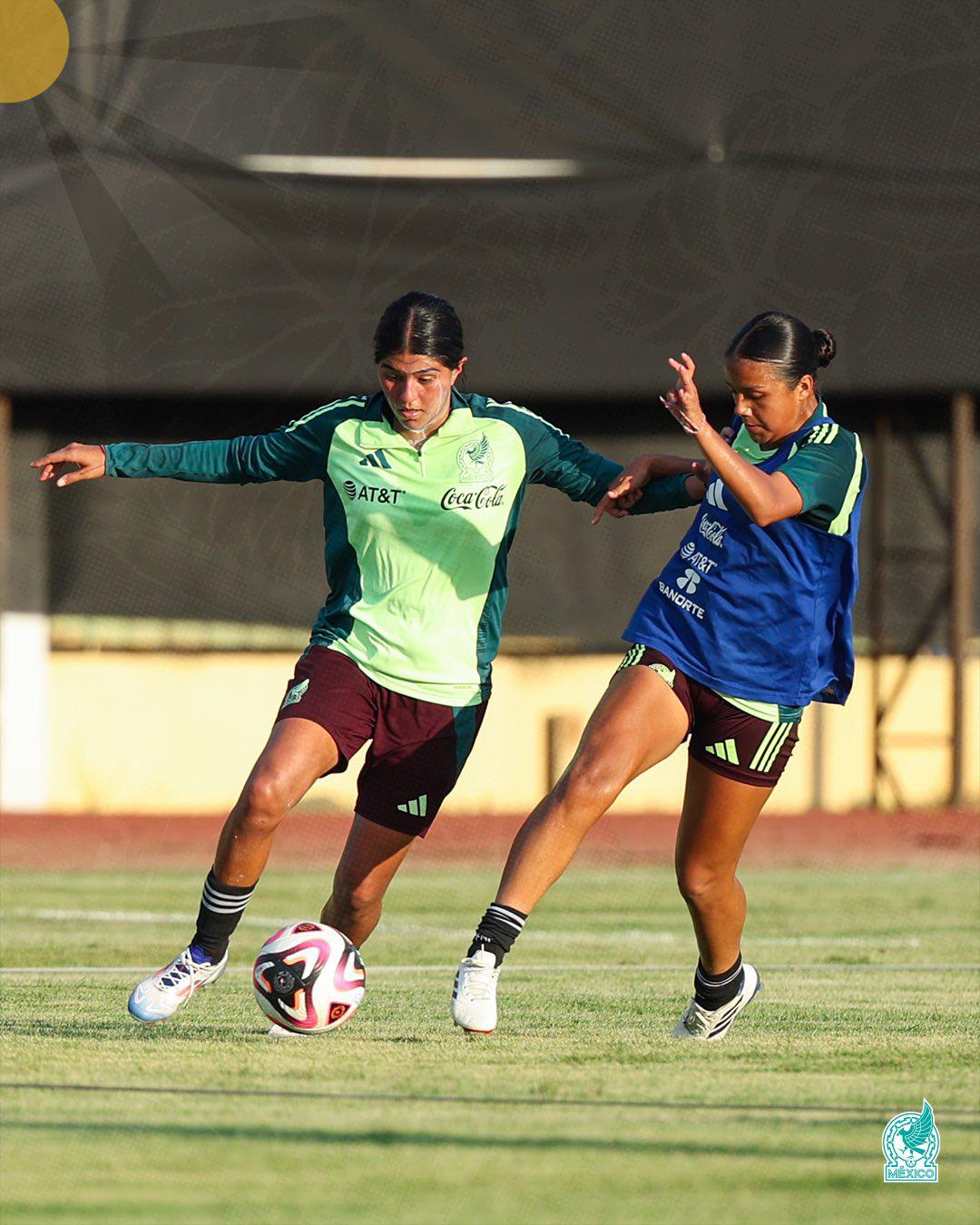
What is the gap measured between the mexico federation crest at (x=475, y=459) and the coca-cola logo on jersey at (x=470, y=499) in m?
0.04

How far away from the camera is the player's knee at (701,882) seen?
5988 mm

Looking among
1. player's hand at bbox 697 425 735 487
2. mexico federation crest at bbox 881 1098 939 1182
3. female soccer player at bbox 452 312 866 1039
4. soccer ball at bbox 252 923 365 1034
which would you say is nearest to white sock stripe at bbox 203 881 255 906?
soccer ball at bbox 252 923 365 1034

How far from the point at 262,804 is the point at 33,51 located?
11.1 metres

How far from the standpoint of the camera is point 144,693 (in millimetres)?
17188

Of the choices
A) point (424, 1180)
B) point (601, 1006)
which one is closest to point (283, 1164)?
point (424, 1180)

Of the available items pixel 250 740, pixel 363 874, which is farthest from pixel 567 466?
pixel 250 740

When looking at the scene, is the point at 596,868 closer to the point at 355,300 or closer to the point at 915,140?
the point at 355,300

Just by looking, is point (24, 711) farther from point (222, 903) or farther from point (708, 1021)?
point (708, 1021)

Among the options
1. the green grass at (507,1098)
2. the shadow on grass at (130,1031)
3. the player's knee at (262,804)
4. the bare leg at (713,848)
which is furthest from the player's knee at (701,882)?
the shadow on grass at (130,1031)

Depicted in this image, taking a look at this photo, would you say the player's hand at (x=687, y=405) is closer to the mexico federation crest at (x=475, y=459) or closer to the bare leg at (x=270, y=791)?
the mexico federation crest at (x=475, y=459)

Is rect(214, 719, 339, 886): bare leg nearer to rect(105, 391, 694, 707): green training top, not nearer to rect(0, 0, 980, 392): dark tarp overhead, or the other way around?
rect(105, 391, 694, 707): green training top

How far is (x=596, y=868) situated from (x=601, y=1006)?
23.6 feet

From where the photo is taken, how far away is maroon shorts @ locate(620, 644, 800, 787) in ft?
19.3

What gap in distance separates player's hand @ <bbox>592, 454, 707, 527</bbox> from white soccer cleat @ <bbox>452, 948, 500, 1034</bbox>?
54.3 inches
